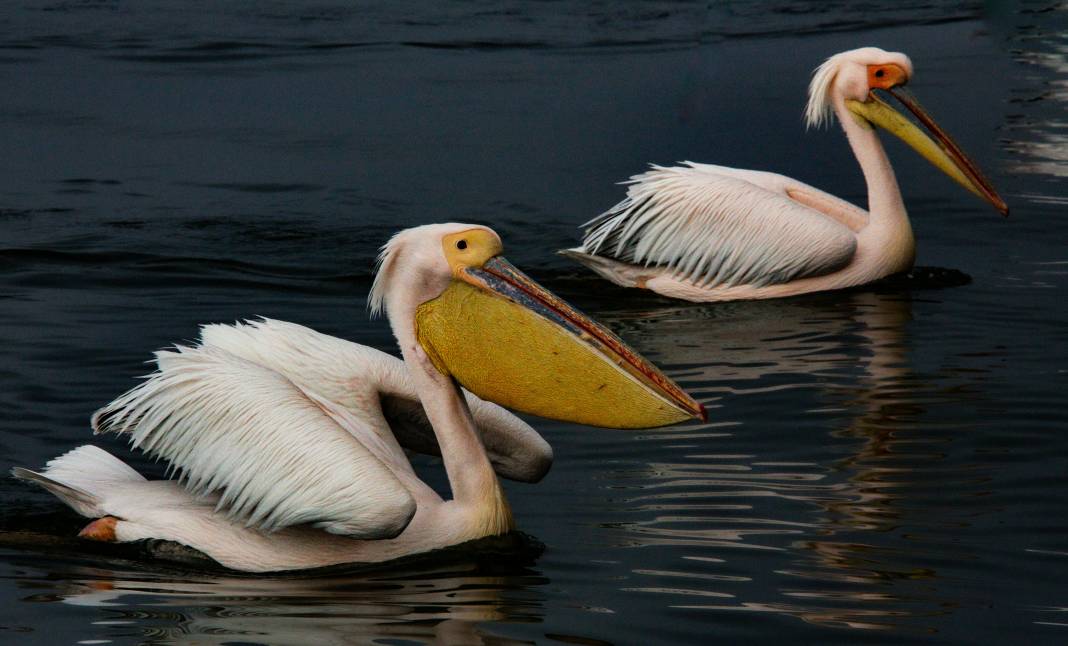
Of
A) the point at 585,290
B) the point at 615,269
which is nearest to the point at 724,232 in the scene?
the point at 615,269

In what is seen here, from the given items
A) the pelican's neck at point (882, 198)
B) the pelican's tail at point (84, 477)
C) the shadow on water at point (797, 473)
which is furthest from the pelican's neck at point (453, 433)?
the pelican's neck at point (882, 198)

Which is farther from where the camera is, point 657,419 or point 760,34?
point 760,34

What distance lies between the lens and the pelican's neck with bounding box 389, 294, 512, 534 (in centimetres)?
424

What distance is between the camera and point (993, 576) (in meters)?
4.12

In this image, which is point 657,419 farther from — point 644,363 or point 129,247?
point 129,247

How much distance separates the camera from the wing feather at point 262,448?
3.97 m

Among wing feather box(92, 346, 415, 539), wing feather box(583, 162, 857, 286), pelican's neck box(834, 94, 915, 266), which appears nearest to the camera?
wing feather box(92, 346, 415, 539)

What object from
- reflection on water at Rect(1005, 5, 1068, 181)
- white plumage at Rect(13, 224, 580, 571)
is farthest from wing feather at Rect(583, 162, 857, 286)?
white plumage at Rect(13, 224, 580, 571)

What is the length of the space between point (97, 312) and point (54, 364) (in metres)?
0.88

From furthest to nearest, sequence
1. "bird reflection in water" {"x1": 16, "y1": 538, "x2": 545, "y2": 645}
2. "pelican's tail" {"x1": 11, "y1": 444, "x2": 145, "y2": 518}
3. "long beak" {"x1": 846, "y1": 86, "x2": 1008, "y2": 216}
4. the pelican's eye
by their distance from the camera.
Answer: "long beak" {"x1": 846, "y1": 86, "x2": 1008, "y2": 216}, "pelican's tail" {"x1": 11, "y1": 444, "x2": 145, "y2": 518}, the pelican's eye, "bird reflection in water" {"x1": 16, "y1": 538, "x2": 545, "y2": 645}

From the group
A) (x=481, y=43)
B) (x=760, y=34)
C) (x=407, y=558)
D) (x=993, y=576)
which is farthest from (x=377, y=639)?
(x=760, y=34)

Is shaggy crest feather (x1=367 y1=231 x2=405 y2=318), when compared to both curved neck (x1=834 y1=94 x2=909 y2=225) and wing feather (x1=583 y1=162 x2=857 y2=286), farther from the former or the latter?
curved neck (x1=834 y1=94 x2=909 y2=225)

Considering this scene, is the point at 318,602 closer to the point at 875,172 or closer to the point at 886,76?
the point at 875,172

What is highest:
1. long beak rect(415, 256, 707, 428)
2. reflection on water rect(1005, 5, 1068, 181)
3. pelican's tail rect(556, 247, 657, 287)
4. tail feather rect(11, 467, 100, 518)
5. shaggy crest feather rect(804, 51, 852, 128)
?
reflection on water rect(1005, 5, 1068, 181)
